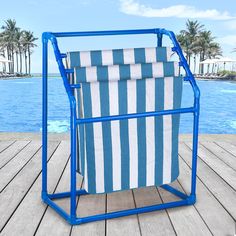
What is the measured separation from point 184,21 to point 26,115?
30.5 m

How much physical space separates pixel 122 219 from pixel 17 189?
0.71 meters

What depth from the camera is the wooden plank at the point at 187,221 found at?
155 cm

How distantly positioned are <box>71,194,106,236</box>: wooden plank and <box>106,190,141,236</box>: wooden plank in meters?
0.03

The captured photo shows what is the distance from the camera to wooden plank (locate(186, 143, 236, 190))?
2264 millimetres

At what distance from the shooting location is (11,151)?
2906mm

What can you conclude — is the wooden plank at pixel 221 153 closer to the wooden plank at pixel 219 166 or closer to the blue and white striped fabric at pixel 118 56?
the wooden plank at pixel 219 166

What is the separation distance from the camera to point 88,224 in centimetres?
162

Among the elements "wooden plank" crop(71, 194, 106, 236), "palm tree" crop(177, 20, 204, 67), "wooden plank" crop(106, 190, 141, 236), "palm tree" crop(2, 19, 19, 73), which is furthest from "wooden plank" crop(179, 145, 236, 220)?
"palm tree" crop(2, 19, 19, 73)

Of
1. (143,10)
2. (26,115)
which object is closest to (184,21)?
(143,10)

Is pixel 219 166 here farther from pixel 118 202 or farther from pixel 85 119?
pixel 85 119

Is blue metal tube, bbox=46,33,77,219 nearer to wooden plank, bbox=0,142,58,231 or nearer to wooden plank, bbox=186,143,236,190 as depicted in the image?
wooden plank, bbox=0,142,58,231

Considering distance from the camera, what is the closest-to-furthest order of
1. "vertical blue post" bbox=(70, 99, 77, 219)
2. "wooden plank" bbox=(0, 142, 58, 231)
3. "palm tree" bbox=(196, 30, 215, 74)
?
1. "vertical blue post" bbox=(70, 99, 77, 219)
2. "wooden plank" bbox=(0, 142, 58, 231)
3. "palm tree" bbox=(196, 30, 215, 74)

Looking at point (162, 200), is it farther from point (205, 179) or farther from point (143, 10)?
point (143, 10)

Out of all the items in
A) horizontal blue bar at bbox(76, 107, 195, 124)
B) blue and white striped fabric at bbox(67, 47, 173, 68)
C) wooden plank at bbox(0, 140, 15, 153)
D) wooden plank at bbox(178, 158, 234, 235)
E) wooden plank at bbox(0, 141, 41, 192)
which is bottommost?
wooden plank at bbox(178, 158, 234, 235)
